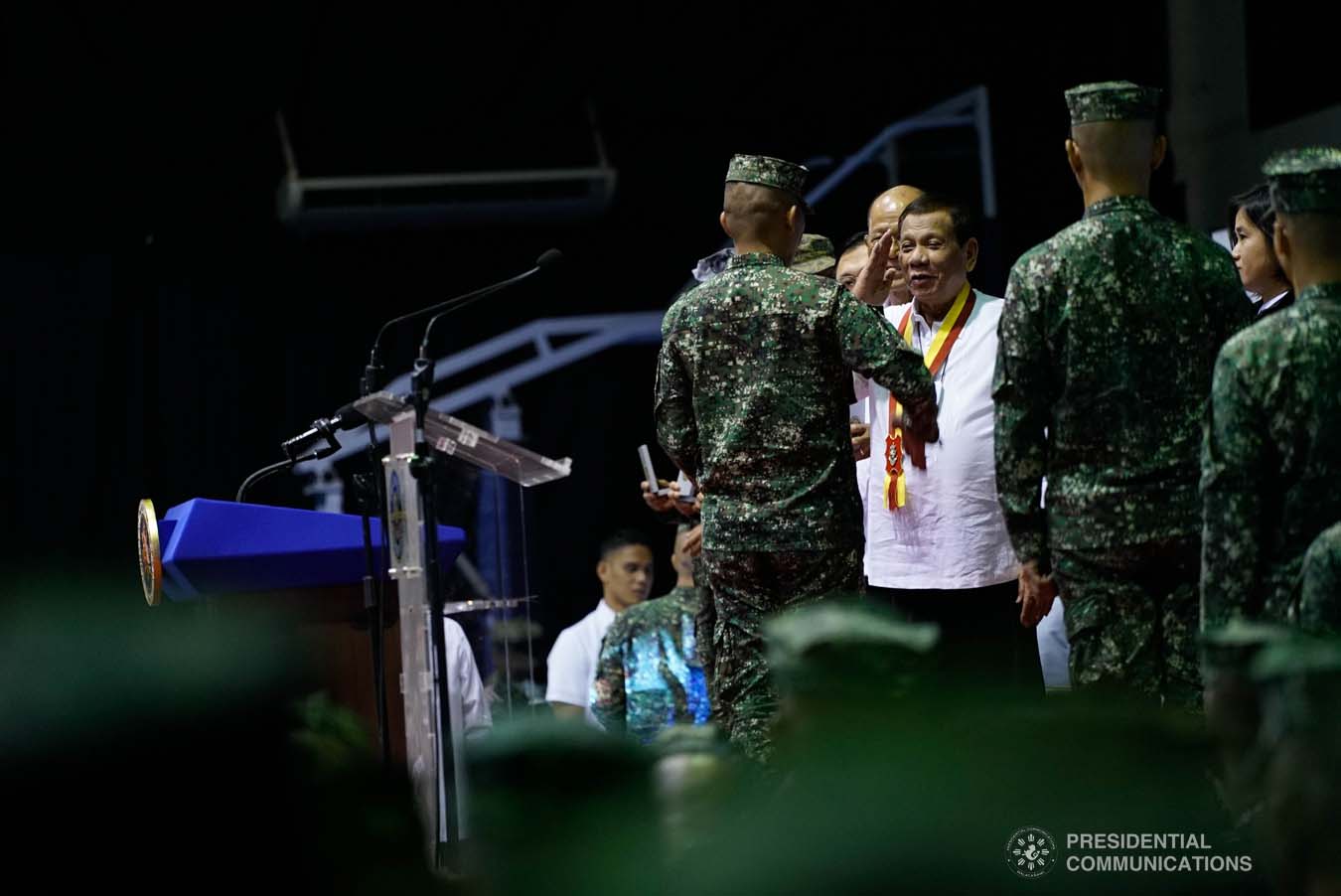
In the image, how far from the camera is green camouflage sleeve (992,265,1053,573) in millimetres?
2955

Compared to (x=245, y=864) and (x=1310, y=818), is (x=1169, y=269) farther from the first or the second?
(x=245, y=864)

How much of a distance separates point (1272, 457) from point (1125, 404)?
0.45 m

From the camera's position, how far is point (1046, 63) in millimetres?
6824

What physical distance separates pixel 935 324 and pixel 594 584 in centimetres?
439

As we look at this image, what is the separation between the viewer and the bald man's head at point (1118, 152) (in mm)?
2957

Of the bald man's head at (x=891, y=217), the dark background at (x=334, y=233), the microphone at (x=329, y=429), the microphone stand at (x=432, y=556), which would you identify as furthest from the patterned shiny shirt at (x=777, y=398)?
the dark background at (x=334, y=233)

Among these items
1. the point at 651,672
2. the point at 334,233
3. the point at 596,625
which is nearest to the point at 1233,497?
the point at 651,672

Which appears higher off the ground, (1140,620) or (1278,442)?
(1278,442)

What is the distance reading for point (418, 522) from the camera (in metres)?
3.63

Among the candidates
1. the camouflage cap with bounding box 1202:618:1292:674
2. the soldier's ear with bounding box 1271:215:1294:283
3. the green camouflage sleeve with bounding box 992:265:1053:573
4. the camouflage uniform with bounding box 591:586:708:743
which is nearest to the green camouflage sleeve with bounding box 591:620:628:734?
the camouflage uniform with bounding box 591:586:708:743

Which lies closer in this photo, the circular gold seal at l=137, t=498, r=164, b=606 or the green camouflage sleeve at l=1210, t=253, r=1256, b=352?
the green camouflage sleeve at l=1210, t=253, r=1256, b=352

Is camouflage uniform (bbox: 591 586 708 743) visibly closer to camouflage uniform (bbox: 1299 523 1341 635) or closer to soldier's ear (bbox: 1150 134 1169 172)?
soldier's ear (bbox: 1150 134 1169 172)

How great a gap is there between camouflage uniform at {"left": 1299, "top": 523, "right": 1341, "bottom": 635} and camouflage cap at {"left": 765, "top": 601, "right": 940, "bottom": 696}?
1.51 metres

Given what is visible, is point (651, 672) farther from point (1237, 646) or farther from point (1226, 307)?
point (1237, 646)
